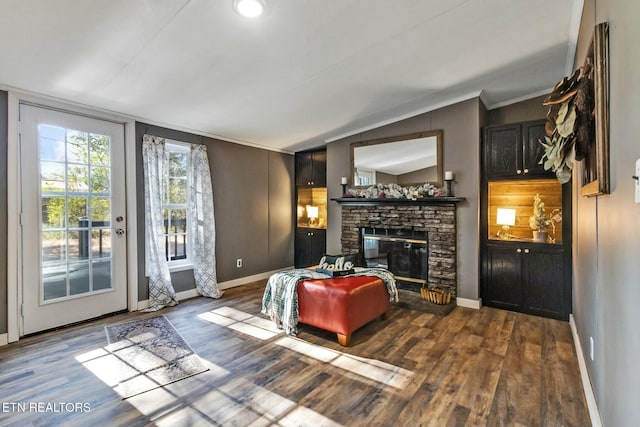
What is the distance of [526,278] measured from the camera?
11.9 feet

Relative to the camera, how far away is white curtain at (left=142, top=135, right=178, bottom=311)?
374cm

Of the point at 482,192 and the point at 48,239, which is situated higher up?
the point at 482,192

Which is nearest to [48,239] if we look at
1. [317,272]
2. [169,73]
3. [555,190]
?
[169,73]

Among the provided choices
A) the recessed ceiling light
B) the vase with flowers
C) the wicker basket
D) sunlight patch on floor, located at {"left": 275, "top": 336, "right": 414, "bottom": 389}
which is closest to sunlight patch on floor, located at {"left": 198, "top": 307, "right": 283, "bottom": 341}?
sunlight patch on floor, located at {"left": 275, "top": 336, "right": 414, "bottom": 389}

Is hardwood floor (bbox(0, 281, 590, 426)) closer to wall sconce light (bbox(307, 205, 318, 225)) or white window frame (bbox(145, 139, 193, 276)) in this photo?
white window frame (bbox(145, 139, 193, 276))

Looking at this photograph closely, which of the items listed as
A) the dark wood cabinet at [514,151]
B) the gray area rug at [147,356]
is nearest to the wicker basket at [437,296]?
the dark wood cabinet at [514,151]

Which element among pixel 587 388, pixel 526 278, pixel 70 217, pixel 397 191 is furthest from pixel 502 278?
pixel 70 217

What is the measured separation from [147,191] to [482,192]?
13.8 ft

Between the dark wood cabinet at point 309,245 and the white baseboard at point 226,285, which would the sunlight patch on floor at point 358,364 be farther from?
the dark wood cabinet at point 309,245

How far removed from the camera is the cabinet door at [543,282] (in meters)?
3.47

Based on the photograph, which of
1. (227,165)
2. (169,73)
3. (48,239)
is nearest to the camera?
(169,73)

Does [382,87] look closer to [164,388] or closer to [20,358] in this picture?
[164,388]

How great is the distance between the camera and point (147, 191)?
374cm

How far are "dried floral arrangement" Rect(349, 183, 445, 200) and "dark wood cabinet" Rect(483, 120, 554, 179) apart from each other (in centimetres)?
69
